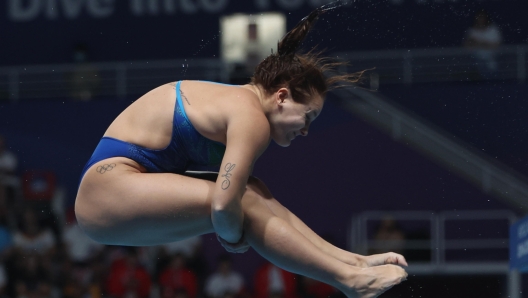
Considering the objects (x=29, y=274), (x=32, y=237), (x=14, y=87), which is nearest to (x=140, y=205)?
(x=29, y=274)

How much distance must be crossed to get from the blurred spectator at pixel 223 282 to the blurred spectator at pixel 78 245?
1387 mm

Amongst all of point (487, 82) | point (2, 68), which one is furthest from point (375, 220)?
point (2, 68)

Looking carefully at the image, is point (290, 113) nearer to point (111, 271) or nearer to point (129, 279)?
point (129, 279)

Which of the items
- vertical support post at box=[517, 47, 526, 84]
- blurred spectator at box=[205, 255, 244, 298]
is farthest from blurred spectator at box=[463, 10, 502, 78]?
blurred spectator at box=[205, 255, 244, 298]

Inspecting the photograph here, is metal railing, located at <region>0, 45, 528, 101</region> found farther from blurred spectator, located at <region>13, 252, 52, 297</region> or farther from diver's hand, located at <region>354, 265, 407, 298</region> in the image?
diver's hand, located at <region>354, 265, 407, 298</region>

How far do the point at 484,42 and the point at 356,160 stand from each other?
6.67 feet

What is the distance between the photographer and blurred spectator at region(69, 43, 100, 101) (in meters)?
11.3

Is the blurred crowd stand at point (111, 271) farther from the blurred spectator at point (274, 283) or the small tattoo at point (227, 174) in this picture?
the small tattoo at point (227, 174)

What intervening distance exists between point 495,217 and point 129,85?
17.2ft

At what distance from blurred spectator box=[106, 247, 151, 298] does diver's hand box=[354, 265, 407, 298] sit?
17.8ft

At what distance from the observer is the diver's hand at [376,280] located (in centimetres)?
414

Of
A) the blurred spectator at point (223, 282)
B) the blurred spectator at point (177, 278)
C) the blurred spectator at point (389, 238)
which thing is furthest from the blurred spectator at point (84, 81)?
the blurred spectator at point (389, 238)

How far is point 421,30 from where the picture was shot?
10719 mm

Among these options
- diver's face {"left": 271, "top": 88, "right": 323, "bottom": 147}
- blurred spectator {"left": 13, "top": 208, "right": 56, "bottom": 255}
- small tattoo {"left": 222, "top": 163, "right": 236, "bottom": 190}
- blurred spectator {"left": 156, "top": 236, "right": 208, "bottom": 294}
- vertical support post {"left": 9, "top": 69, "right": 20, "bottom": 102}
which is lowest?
blurred spectator {"left": 156, "top": 236, "right": 208, "bottom": 294}
